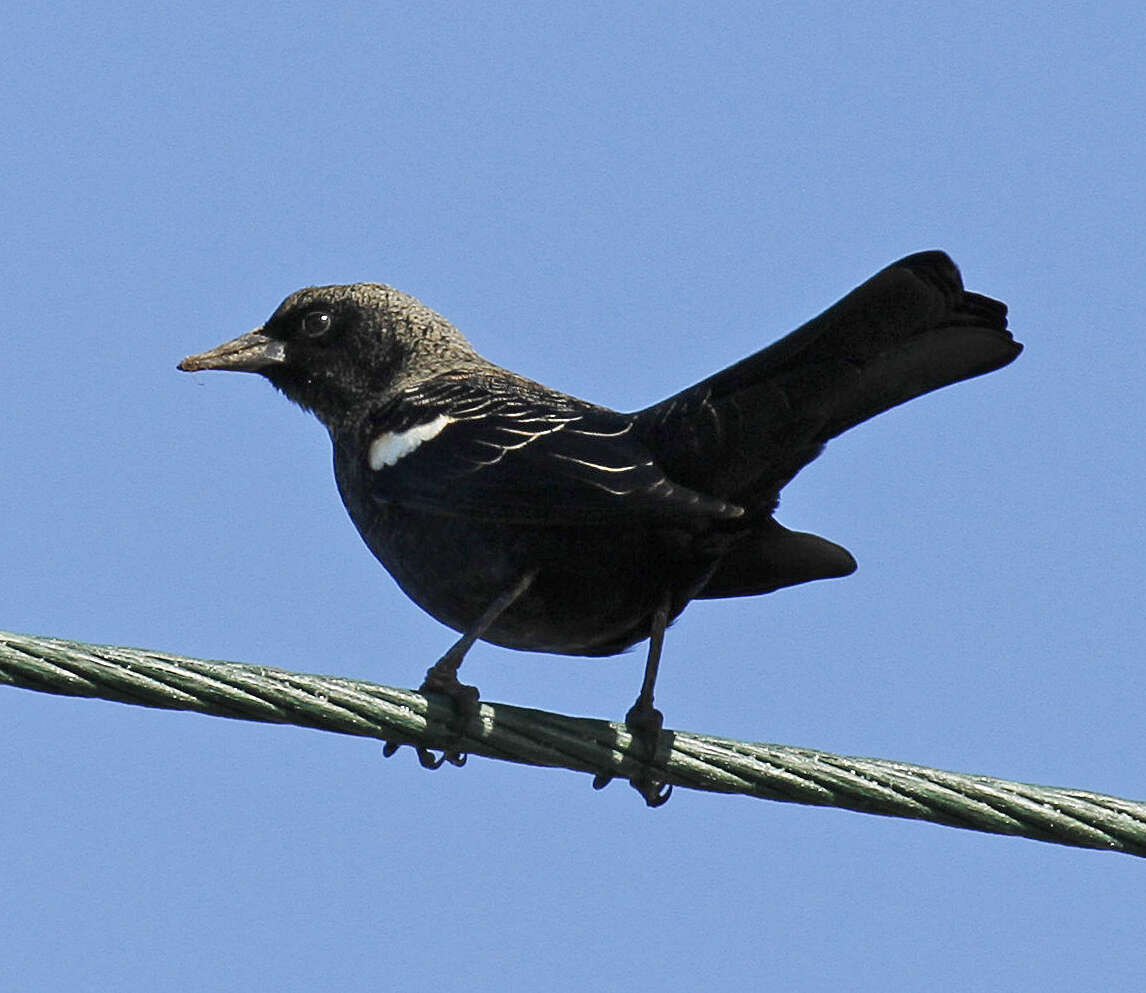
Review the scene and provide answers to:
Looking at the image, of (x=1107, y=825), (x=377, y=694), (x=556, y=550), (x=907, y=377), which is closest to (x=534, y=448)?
(x=556, y=550)

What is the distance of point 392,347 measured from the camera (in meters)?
7.25

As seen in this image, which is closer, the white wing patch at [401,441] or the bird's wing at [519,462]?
the bird's wing at [519,462]

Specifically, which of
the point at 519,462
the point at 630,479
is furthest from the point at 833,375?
the point at 519,462

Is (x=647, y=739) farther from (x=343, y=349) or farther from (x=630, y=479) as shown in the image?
(x=343, y=349)

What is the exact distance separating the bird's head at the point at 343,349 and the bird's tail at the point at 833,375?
1714 mm

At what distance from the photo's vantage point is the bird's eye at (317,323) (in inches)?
289

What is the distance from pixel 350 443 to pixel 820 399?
6.50 feet

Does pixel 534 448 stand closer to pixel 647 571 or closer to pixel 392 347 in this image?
pixel 647 571

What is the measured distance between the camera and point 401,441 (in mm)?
6316

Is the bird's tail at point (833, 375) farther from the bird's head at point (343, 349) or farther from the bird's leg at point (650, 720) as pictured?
the bird's head at point (343, 349)

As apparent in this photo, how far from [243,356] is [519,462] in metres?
2.00

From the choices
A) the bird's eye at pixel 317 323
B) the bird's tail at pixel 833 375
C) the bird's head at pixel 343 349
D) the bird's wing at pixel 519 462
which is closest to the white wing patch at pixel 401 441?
the bird's wing at pixel 519 462

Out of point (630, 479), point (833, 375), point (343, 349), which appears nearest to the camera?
point (833, 375)

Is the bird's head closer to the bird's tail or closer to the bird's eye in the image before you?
the bird's eye
